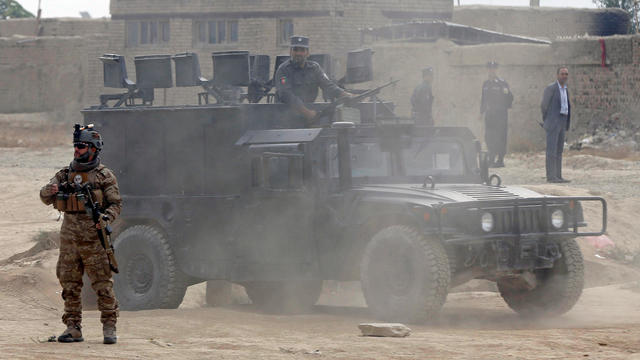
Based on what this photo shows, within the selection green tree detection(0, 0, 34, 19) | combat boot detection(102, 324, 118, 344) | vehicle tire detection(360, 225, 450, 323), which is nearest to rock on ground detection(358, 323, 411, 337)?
vehicle tire detection(360, 225, 450, 323)

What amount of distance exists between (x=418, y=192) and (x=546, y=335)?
1.78m

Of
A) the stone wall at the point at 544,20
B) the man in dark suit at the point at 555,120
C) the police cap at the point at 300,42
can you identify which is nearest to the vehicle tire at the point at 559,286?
the police cap at the point at 300,42

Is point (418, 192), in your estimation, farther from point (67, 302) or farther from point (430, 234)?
point (67, 302)

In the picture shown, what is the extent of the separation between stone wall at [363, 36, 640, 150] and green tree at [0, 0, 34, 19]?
3547cm

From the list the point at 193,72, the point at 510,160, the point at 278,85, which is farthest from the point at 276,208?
the point at 510,160

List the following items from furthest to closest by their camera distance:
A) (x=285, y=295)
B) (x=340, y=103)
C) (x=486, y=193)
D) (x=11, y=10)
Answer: (x=11, y=10) → (x=285, y=295) → (x=340, y=103) → (x=486, y=193)

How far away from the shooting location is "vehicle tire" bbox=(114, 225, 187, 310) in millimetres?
12406

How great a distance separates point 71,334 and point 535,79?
20767 mm

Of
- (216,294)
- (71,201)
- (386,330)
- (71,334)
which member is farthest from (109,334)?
(216,294)

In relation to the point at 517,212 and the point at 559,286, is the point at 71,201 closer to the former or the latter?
the point at 517,212

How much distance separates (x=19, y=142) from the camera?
3412 cm

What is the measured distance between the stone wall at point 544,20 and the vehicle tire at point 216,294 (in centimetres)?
2774

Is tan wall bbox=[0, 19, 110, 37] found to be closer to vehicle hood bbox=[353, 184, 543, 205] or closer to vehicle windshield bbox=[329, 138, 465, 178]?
vehicle windshield bbox=[329, 138, 465, 178]

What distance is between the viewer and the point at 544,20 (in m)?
43.0
